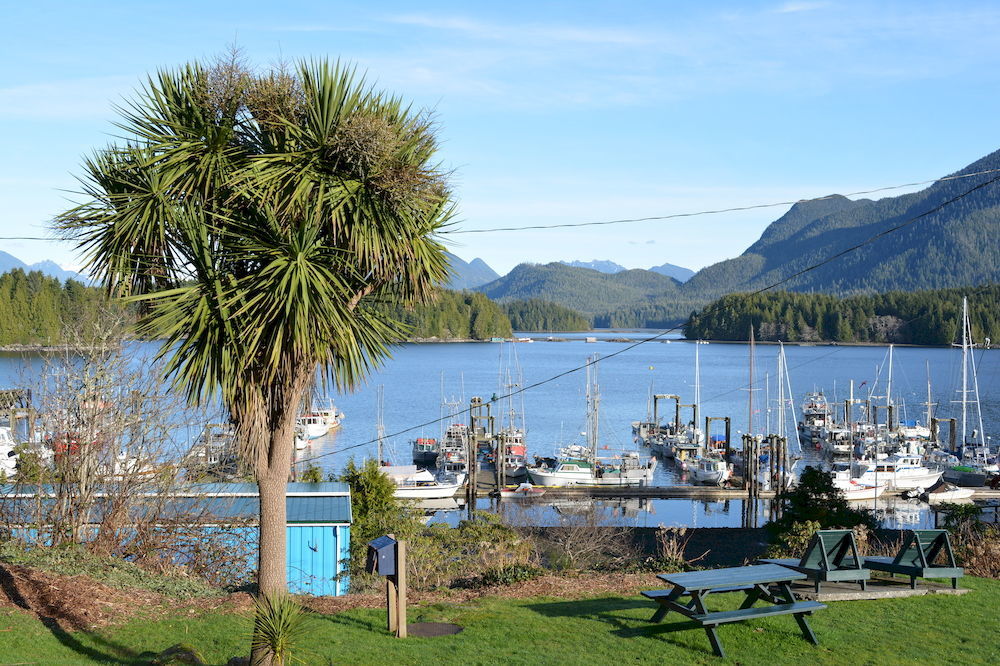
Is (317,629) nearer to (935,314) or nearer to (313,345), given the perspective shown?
(313,345)

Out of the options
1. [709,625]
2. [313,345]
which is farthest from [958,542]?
[313,345]

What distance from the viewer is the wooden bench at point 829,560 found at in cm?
953

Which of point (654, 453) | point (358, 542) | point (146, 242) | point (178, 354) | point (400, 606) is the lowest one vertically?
point (654, 453)

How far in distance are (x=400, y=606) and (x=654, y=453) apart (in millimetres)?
53443

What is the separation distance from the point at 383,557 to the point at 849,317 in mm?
200503

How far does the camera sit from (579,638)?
348 inches

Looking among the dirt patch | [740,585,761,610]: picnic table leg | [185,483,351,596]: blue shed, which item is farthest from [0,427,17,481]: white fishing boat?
[740,585,761,610]: picnic table leg

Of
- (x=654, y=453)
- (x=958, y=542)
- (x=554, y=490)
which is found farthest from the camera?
(x=654, y=453)

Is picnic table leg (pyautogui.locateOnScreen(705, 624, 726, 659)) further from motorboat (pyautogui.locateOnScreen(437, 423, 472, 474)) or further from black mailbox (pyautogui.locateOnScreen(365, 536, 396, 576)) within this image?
motorboat (pyautogui.locateOnScreen(437, 423, 472, 474))

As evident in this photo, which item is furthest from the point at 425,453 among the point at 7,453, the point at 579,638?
the point at 579,638

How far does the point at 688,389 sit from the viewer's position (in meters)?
102

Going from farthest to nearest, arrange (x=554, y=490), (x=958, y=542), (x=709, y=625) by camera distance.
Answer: (x=554, y=490), (x=958, y=542), (x=709, y=625)

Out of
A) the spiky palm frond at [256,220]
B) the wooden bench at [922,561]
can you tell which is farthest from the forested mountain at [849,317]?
the spiky palm frond at [256,220]

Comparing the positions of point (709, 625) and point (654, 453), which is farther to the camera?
point (654, 453)
